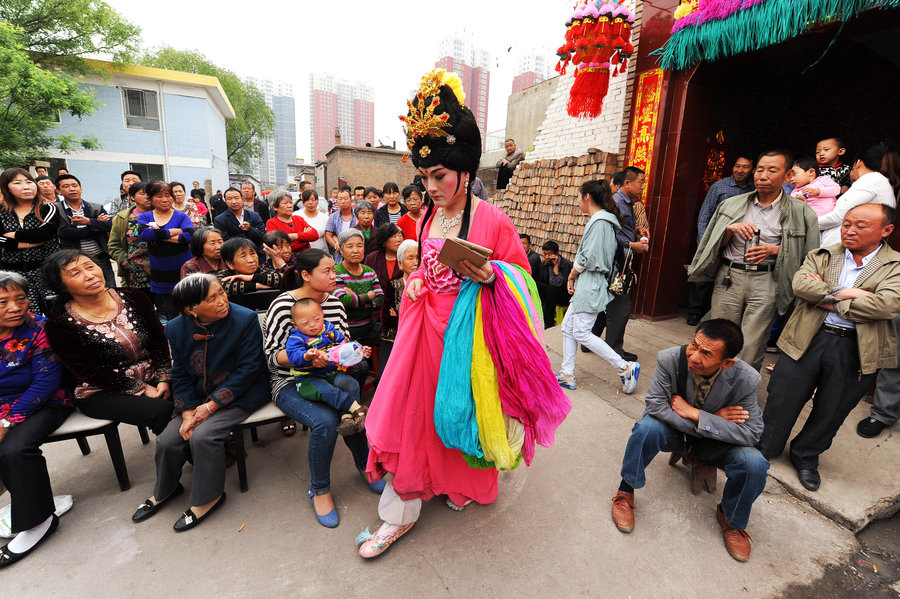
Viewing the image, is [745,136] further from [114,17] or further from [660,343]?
[114,17]

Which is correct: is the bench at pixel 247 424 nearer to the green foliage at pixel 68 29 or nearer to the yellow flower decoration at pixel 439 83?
the yellow flower decoration at pixel 439 83

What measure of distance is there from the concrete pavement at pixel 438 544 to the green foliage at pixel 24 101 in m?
14.1

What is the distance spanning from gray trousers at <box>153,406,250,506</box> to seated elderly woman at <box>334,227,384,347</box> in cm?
124

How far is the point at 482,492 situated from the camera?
91.9 inches

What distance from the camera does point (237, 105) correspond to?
26.4 m

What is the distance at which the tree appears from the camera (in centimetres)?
2492

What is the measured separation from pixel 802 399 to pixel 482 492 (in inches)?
85.5

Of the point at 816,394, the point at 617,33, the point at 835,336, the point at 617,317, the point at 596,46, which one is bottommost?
the point at 816,394

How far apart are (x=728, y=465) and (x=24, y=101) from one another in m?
17.9

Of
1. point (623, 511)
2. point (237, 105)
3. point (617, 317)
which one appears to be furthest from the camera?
point (237, 105)

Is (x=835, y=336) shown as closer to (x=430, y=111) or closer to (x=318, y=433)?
(x=430, y=111)

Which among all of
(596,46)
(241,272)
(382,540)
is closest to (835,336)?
(382,540)

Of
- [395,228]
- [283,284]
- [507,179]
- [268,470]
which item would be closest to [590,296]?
[395,228]

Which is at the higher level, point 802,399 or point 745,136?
point 745,136
